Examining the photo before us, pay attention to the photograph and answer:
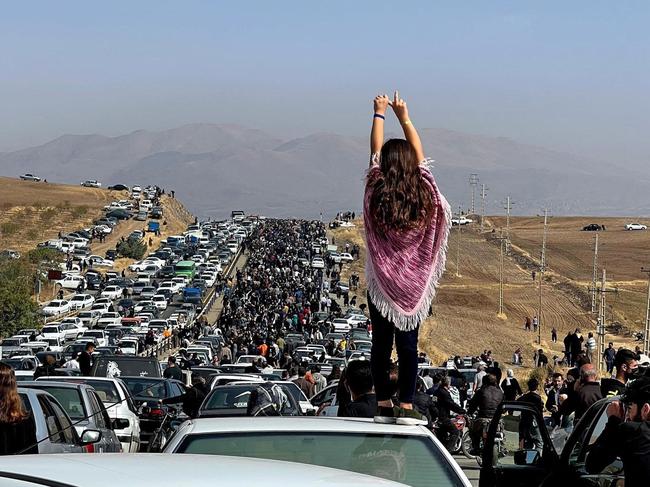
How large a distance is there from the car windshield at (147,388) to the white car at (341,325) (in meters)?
49.2

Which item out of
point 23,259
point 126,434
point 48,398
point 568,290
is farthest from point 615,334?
point 48,398

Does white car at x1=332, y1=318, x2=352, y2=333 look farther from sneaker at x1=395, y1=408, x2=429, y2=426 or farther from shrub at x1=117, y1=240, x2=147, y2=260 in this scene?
sneaker at x1=395, y1=408, x2=429, y2=426

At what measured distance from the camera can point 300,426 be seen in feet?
18.6

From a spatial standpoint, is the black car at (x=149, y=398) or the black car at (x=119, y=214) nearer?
the black car at (x=149, y=398)

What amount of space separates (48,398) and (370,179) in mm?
5413

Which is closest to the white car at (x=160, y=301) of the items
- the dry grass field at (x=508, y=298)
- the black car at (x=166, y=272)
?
the dry grass field at (x=508, y=298)

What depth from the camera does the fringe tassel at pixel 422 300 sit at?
21.0 feet

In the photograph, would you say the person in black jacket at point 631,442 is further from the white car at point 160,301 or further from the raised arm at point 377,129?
the white car at point 160,301

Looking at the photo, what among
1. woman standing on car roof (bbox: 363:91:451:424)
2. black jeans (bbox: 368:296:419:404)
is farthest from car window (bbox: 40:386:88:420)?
woman standing on car roof (bbox: 363:91:451:424)

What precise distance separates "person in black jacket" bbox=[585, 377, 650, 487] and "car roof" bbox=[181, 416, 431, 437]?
7.40ft

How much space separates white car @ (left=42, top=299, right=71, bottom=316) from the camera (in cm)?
8900

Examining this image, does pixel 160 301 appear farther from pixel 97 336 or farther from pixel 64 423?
pixel 64 423

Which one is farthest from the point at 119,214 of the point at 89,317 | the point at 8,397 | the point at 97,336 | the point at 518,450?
the point at 8,397

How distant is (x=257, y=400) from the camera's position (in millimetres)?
10180
